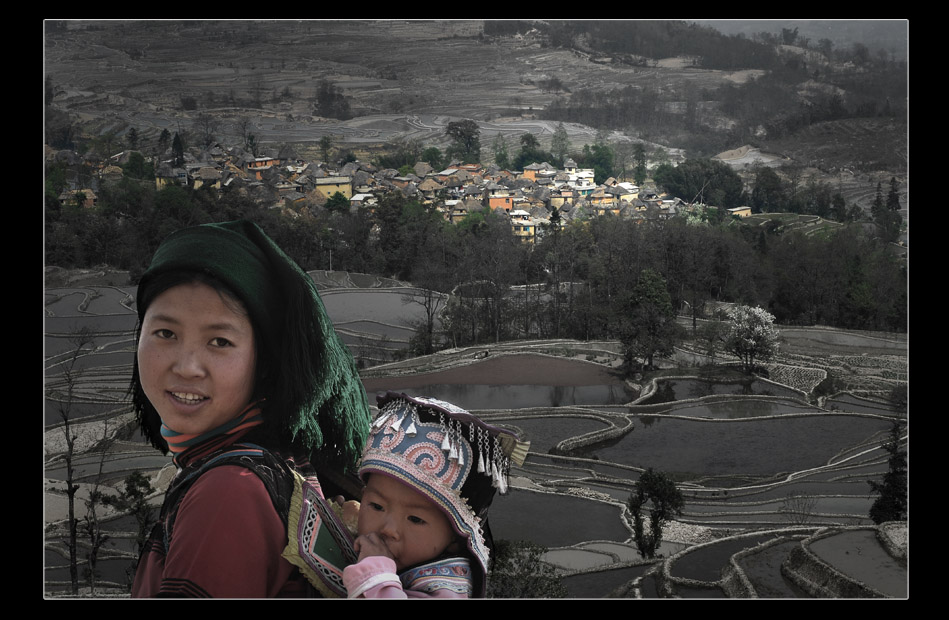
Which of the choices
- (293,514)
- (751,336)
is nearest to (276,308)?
(293,514)

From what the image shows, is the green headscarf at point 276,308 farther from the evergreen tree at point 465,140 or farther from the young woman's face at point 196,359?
the evergreen tree at point 465,140

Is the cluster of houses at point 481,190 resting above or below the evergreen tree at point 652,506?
above

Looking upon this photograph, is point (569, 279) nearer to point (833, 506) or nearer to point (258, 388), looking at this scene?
point (833, 506)

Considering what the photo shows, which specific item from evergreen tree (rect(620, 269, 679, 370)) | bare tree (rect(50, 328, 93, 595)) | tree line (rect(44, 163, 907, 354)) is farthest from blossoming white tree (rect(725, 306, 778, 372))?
bare tree (rect(50, 328, 93, 595))

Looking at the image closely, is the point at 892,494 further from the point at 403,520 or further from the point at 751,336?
the point at 403,520

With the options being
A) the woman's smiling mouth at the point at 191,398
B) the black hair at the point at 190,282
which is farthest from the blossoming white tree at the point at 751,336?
the woman's smiling mouth at the point at 191,398

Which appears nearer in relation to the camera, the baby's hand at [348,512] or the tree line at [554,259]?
the baby's hand at [348,512]

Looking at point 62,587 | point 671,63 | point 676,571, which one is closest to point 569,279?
point 671,63

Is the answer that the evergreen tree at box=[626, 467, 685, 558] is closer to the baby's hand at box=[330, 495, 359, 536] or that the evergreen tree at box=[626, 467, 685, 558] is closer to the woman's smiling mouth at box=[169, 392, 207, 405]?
the baby's hand at box=[330, 495, 359, 536]
